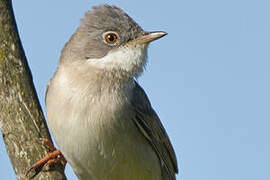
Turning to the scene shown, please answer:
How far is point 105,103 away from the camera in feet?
16.3

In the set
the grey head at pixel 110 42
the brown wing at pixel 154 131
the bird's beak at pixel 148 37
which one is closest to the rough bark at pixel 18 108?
the grey head at pixel 110 42

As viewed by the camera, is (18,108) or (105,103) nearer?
(18,108)

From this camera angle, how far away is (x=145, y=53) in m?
5.54

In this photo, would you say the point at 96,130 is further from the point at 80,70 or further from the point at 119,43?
the point at 119,43

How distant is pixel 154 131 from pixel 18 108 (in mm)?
2248

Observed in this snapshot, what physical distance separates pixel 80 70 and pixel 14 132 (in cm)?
130

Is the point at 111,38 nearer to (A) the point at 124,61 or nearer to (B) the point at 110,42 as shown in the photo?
(B) the point at 110,42

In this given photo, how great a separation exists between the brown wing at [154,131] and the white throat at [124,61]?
41cm

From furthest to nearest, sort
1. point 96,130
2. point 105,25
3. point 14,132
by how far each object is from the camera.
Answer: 1. point 105,25
2. point 96,130
3. point 14,132

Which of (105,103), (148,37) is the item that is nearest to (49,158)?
(105,103)

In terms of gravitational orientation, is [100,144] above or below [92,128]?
below

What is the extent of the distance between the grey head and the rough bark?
36.7 inches

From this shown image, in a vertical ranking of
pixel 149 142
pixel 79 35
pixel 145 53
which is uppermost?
pixel 79 35

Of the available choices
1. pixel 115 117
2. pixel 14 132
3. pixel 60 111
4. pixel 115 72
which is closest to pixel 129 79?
pixel 115 72
